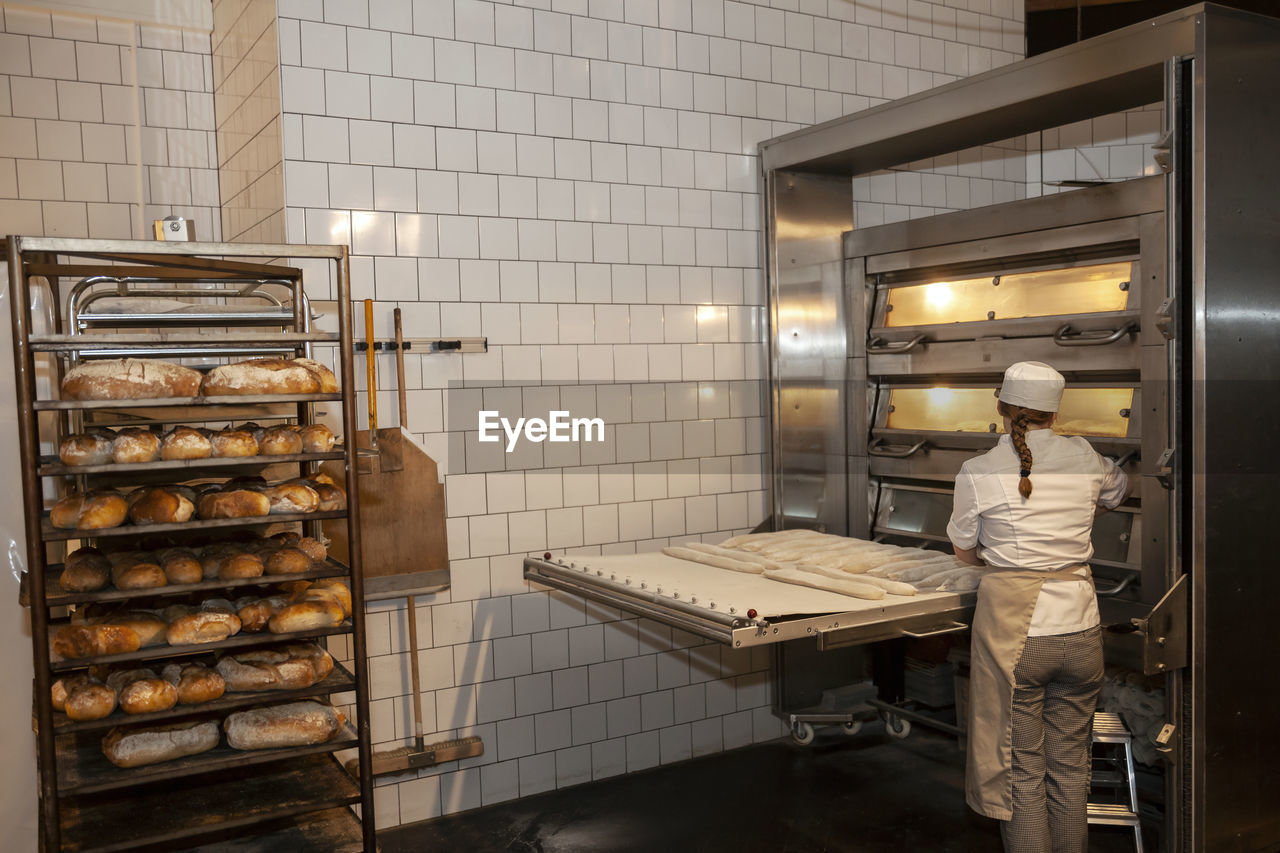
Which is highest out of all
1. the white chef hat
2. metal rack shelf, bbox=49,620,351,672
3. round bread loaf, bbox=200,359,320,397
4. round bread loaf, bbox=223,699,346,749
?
round bread loaf, bbox=200,359,320,397

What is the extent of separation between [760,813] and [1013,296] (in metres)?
2.15

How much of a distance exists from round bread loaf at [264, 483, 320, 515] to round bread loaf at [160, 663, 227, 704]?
45cm

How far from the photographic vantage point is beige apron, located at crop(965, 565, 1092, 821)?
9.52ft

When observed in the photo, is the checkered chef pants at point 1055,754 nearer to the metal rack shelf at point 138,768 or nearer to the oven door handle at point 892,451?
the oven door handle at point 892,451

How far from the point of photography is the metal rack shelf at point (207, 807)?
2432mm

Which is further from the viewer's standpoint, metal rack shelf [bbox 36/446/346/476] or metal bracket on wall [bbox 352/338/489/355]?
metal bracket on wall [bbox 352/338/489/355]

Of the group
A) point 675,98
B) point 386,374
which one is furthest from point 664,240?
point 386,374

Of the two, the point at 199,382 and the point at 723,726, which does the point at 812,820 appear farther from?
the point at 199,382

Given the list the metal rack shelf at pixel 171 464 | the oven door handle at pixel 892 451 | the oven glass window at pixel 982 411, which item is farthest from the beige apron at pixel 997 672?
the metal rack shelf at pixel 171 464

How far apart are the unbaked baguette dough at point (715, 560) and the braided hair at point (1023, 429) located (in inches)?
35.8

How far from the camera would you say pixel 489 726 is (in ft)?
12.8

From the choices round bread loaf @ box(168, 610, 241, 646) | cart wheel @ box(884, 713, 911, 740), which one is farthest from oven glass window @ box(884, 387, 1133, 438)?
round bread loaf @ box(168, 610, 241, 646)

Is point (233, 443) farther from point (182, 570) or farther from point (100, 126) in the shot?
point (100, 126)

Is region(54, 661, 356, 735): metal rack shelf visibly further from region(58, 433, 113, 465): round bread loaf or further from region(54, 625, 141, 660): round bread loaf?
region(58, 433, 113, 465): round bread loaf
